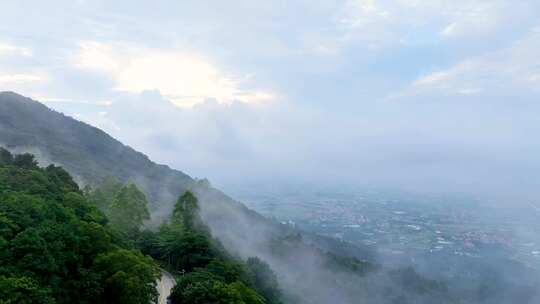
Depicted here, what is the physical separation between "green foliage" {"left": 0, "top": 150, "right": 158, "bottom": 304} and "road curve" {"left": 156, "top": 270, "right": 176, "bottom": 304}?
138 inches

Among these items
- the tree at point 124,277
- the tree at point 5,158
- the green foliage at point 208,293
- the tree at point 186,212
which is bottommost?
the green foliage at point 208,293

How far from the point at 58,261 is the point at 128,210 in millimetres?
18181

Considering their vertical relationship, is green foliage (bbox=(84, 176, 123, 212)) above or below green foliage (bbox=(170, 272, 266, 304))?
above

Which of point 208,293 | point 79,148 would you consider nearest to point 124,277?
point 208,293

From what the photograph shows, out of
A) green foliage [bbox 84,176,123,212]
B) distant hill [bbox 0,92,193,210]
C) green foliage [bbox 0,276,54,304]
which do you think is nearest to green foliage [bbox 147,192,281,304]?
green foliage [bbox 84,176,123,212]

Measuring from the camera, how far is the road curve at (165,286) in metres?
24.0

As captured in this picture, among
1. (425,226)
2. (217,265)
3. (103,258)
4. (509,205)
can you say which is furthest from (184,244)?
(509,205)

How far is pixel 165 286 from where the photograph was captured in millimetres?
26672

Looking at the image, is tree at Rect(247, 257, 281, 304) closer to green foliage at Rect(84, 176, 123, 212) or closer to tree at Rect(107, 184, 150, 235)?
tree at Rect(107, 184, 150, 235)

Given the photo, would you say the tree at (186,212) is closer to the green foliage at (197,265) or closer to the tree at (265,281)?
the green foliage at (197,265)

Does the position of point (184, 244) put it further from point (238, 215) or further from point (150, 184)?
point (150, 184)

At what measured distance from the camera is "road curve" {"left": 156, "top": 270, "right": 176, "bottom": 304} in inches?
946

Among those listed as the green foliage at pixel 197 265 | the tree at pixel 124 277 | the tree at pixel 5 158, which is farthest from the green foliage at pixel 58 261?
the tree at pixel 5 158

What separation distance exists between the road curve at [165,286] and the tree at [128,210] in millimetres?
5980
